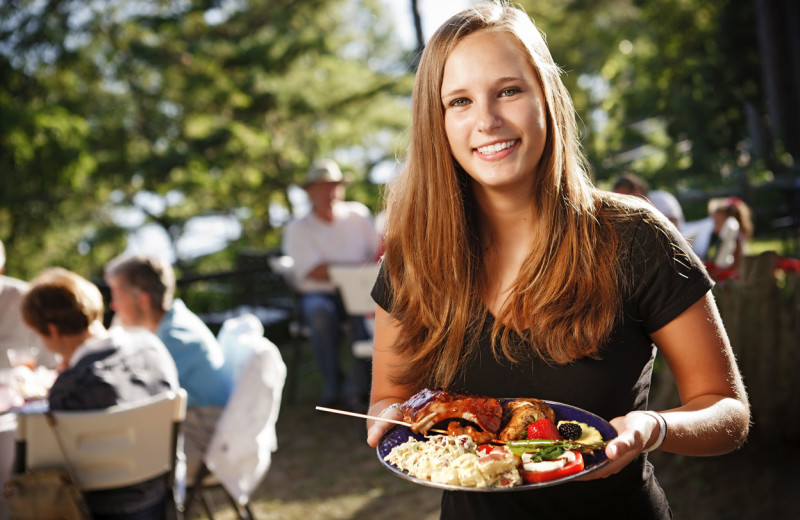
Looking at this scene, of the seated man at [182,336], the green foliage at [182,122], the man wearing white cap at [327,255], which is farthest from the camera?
the green foliage at [182,122]

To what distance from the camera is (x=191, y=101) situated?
45.6 ft

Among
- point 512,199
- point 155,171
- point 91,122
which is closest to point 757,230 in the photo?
point 155,171

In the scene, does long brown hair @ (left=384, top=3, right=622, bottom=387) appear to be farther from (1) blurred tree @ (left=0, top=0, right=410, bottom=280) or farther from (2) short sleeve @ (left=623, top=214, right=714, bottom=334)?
(1) blurred tree @ (left=0, top=0, right=410, bottom=280)

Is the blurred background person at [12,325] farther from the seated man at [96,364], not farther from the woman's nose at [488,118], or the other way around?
the woman's nose at [488,118]

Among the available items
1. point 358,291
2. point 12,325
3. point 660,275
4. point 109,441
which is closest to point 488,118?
point 660,275

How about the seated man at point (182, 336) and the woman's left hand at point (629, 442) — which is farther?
the seated man at point (182, 336)

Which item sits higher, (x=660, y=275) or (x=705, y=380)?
(x=660, y=275)

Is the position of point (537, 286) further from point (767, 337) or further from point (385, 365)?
point (767, 337)

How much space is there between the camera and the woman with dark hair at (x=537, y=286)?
1576 mm

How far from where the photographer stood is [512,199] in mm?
1756

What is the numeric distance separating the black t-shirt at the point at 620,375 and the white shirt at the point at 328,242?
20.0 feet

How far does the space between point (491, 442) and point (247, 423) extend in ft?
8.07

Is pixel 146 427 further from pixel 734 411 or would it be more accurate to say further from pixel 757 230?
pixel 757 230

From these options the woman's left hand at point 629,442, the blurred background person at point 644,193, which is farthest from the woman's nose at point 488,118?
the blurred background person at point 644,193
